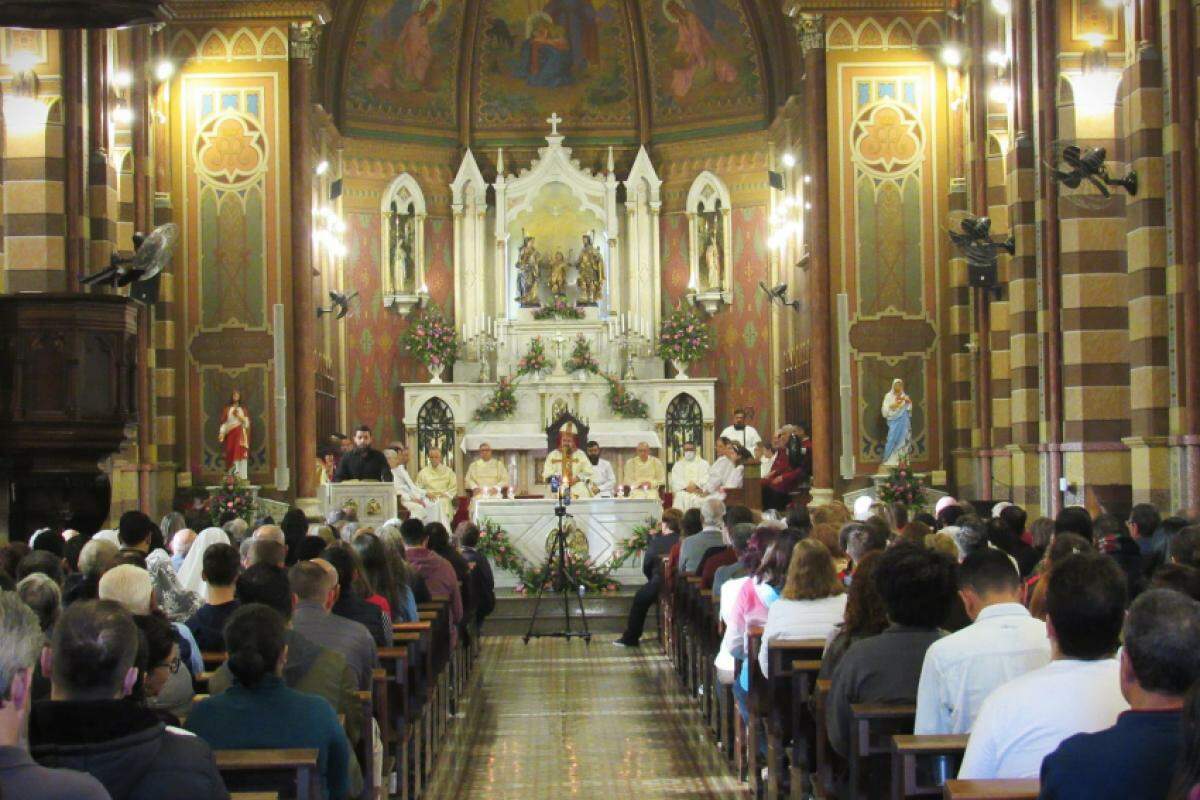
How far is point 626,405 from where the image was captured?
86.8 feet

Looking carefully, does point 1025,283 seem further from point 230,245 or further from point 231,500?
point 230,245

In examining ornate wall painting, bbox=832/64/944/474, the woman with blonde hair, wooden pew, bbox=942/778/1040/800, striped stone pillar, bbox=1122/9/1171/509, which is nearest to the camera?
wooden pew, bbox=942/778/1040/800

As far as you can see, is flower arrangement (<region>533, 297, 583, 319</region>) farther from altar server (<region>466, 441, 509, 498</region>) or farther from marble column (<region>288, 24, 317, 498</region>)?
marble column (<region>288, 24, 317, 498</region>)

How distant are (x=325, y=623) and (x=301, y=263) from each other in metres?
14.8

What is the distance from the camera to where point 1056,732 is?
4.50 metres

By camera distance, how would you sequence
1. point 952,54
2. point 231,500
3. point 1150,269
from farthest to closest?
point 952,54
point 231,500
point 1150,269

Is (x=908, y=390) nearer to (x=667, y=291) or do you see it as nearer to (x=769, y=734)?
(x=667, y=291)

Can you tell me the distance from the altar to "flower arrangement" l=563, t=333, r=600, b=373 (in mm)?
7698

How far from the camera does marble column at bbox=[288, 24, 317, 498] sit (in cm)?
2148

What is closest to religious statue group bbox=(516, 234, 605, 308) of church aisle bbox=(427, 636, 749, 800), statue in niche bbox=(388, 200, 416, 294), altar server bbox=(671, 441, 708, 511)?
statue in niche bbox=(388, 200, 416, 294)

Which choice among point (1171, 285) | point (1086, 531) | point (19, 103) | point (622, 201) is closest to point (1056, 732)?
point (1086, 531)

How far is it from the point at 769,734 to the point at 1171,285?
265 inches

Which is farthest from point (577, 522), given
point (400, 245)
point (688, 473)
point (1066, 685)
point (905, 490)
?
→ point (1066, 685)

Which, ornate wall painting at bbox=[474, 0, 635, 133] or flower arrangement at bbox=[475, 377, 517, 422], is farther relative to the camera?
ornate wall painting at bbox=[474, 0, 635, 133]
